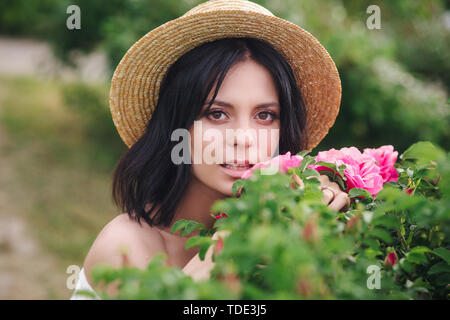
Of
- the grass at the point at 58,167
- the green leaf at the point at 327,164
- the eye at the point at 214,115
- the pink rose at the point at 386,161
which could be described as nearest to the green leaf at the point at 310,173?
the green leaf at the point at 327,164

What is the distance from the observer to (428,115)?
211 inches

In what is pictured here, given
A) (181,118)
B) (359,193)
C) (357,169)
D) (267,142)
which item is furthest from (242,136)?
(359,193)

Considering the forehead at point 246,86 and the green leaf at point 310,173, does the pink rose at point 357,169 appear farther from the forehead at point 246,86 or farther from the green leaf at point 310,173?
the forehead at point 246,86

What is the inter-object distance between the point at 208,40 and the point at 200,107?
0.87 feet

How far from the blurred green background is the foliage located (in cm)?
376

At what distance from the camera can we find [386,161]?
1633 mm

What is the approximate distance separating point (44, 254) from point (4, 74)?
6593 mm

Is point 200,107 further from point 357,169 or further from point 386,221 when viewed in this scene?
point 386,221

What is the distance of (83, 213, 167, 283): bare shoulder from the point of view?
172cm

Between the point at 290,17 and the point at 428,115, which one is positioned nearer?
the point at 290,17

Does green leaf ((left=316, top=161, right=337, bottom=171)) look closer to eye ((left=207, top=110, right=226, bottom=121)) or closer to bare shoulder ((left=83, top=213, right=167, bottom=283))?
eye ((left=207, top=110, right=226, bottom=121))

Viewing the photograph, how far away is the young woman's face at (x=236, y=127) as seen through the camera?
66.9 inches
